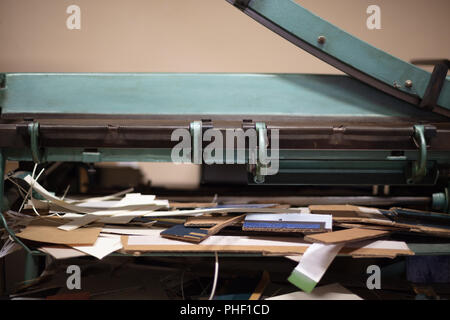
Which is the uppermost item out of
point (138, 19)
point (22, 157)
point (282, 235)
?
point (138, 19)

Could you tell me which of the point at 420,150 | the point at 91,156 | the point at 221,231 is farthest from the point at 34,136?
the point at 420,150

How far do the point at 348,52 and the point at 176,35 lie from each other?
2.93ft

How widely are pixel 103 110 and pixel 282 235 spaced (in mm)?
698

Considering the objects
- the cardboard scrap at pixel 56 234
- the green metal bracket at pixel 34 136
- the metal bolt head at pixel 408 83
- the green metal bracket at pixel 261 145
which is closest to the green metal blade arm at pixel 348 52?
the metal bolt head at pixel 408 83

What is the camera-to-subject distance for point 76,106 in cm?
116

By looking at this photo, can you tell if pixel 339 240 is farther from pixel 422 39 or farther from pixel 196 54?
pixel 422 39

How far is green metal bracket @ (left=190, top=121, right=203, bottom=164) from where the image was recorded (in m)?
1.06

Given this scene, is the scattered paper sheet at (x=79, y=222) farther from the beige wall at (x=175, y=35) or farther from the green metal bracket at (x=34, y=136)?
the beige wall at (x=175, y=35)

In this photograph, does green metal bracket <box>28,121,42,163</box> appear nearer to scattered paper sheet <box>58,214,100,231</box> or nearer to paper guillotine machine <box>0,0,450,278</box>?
paper guillotine machine <box>0,0,450,278</box>

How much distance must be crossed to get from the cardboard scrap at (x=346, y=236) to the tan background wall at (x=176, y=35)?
962 mm

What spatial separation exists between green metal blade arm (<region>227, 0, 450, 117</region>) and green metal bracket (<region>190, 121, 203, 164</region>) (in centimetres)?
41

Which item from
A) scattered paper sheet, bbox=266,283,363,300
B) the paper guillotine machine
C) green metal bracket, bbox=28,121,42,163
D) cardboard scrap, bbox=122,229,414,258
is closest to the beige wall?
the paper guillotine machine

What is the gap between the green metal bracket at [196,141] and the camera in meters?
1.06

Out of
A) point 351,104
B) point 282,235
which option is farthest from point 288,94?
point 282,235
